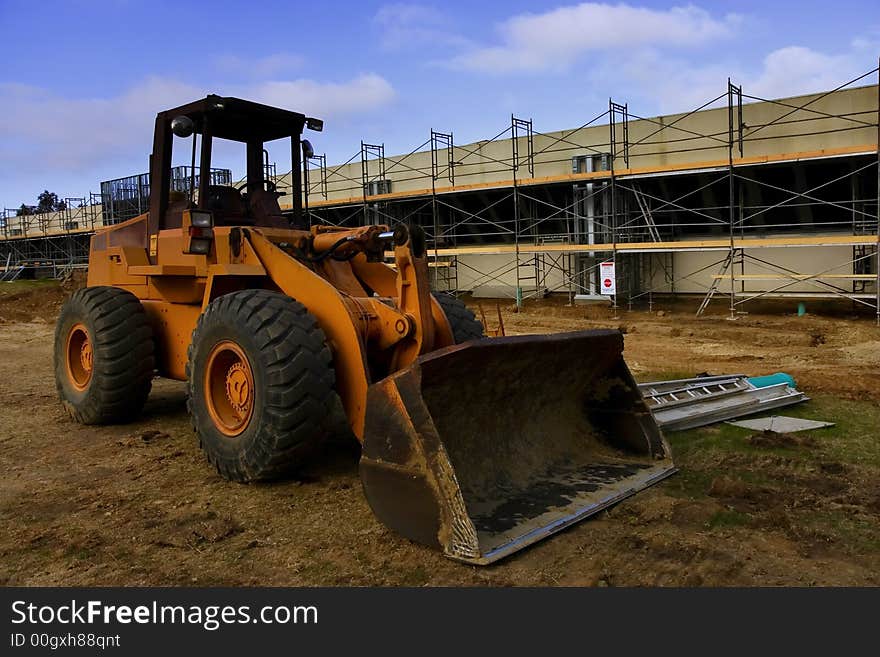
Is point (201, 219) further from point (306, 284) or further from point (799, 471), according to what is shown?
point (799, 471)

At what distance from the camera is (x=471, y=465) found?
4504mm

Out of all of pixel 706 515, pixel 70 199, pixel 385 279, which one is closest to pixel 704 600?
pixel 706 515

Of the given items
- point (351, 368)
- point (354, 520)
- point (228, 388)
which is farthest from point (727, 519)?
point (228, 388)

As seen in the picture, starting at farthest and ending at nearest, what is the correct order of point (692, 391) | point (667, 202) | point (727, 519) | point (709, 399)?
point (667, 202), point (692, 391), point (709, 399), point (727, 519)

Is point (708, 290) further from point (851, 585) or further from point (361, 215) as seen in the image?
point (851, 585)

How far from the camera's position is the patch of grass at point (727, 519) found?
13.7 feet

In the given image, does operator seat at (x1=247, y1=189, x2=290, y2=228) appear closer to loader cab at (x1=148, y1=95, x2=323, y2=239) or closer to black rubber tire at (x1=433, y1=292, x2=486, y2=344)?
loader cab at (x1=148, y1=95, x2=323, y2=239)

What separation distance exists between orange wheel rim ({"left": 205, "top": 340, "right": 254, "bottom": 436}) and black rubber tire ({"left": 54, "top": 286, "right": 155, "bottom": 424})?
1728mm

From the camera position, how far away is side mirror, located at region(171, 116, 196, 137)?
20.0 ft

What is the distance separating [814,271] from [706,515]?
1380cm

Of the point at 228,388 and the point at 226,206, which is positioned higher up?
the point at 226,206

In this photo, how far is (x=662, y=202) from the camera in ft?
60.0

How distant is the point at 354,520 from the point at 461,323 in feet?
7.21

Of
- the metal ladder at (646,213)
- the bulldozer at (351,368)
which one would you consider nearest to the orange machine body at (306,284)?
the bulldozer at (351,368)
